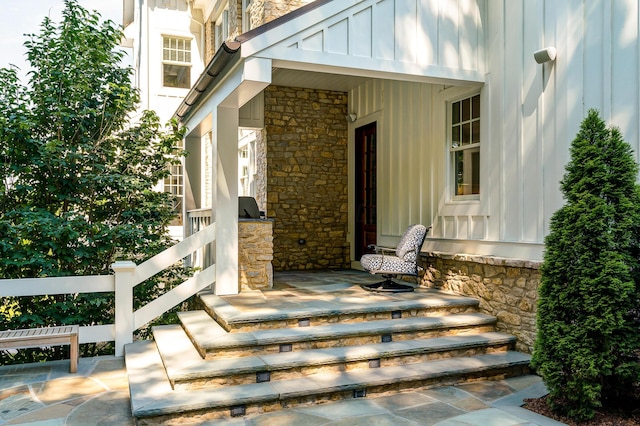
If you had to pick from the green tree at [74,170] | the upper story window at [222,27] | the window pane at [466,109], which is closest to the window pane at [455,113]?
the window pane at [466,109]

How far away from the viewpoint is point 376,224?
28.8 feet

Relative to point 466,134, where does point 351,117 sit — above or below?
above

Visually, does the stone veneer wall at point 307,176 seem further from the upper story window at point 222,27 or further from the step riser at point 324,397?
the step riser at point 324,397

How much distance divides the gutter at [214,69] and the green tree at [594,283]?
3.26 m

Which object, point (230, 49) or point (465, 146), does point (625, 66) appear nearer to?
point (465, 146)

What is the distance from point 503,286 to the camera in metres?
5.53

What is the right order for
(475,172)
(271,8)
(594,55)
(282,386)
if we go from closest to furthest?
(282,386), (594,55), (475,172), (271,8)

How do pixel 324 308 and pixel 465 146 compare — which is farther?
A: pixel 465 146

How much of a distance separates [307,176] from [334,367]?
5612mm

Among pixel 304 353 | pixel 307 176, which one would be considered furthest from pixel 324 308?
pixel 307 176

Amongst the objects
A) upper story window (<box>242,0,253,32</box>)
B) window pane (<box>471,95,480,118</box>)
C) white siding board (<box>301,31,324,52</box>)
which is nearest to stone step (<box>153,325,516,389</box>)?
window pane (<box>471,95,480,118</box>)

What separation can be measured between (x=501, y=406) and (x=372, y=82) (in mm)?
6162

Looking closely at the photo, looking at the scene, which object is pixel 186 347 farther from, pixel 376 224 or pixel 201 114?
pixel 376 224

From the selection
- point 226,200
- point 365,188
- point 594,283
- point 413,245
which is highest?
point 365,188
